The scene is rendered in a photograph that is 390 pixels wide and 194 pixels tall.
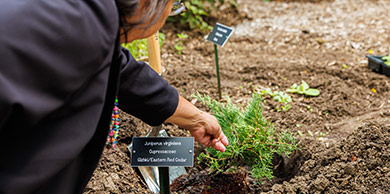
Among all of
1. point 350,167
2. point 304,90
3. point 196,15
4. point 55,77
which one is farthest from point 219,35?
point 55,77

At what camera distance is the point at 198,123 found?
6.00 ft

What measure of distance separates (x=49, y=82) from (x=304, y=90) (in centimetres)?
275

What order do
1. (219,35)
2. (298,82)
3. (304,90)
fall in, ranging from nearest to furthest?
(219,35), (304,90), (298,82)

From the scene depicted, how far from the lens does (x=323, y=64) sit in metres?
3.88

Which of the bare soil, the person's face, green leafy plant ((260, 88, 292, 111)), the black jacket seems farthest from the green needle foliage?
the black jacket

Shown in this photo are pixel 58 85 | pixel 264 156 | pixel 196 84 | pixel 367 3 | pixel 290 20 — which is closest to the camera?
pixel 58 85

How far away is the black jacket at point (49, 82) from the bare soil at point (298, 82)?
115 centimetres

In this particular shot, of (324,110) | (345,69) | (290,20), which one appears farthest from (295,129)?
(290,20)

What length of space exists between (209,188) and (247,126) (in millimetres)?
458

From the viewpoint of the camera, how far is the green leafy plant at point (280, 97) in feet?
10.4

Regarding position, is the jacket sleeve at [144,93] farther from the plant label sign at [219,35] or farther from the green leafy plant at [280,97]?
the green leafy plant at [280,97]

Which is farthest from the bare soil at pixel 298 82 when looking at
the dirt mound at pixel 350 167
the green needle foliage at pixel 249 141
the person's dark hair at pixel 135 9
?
the person's dark hair at pixel 135 9

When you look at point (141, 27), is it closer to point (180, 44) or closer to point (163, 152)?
point (163, 152)

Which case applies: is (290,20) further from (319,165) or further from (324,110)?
(319,165)
